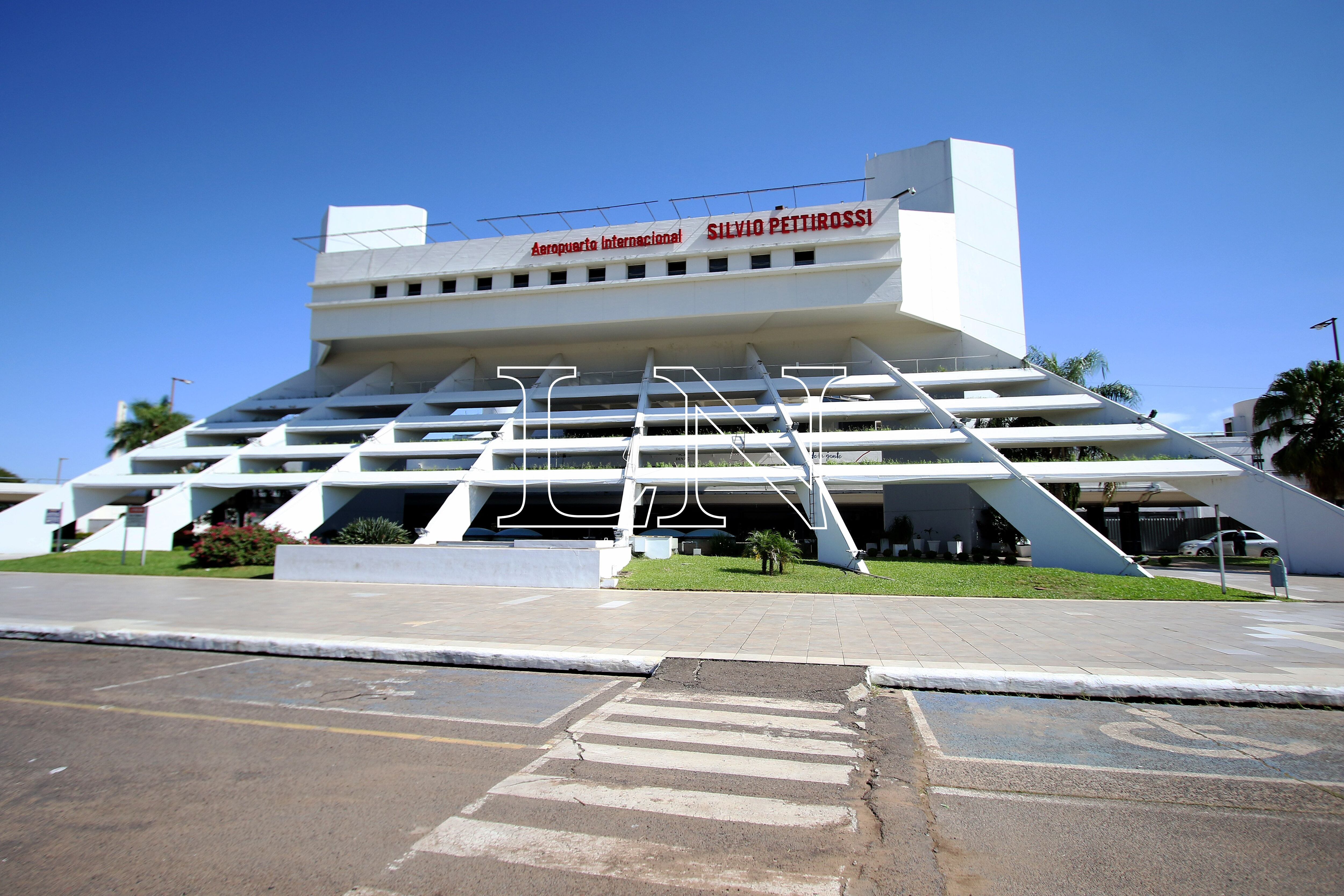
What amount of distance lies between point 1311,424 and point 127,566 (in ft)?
150

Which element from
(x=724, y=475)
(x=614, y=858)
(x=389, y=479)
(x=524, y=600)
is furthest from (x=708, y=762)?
(x=389, y=479)

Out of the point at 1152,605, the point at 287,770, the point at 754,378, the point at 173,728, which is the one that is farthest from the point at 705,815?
the point at 754,378

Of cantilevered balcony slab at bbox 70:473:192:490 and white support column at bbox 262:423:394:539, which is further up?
cantilevered balcony slab at bbox 70:473:192:490

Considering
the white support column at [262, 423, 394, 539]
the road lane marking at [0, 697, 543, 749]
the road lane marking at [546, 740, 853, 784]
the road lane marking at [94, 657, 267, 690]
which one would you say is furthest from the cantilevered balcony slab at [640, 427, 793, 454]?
the road lane marking at [546, 740, 853, 784]

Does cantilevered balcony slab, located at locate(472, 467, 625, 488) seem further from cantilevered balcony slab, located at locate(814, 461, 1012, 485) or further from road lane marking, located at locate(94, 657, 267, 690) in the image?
road lane marking, located at locate(94, 657, 267, 690)

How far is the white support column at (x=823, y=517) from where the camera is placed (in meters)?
20.3

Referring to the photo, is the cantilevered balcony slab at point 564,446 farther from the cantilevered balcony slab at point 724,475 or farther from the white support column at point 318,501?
the white support column at point 318,501

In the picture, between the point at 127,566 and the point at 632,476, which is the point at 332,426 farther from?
the point at 632,476

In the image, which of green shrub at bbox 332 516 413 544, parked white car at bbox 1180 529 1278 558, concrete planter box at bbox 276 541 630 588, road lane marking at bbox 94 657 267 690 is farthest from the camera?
parked white car at bbox 1180 529 1278 558

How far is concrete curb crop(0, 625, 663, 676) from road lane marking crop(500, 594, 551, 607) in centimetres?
493

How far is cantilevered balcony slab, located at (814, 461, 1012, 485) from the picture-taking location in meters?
23.6

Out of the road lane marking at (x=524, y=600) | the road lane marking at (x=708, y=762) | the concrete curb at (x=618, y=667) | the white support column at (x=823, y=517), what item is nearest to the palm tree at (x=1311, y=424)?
the white support column at (x=823, y=517)

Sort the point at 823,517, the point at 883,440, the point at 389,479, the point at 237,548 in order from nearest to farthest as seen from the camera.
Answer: the point at 823,517
the point at 237,548
the point at 883,440
the point at 389,479

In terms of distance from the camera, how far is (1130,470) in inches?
918
